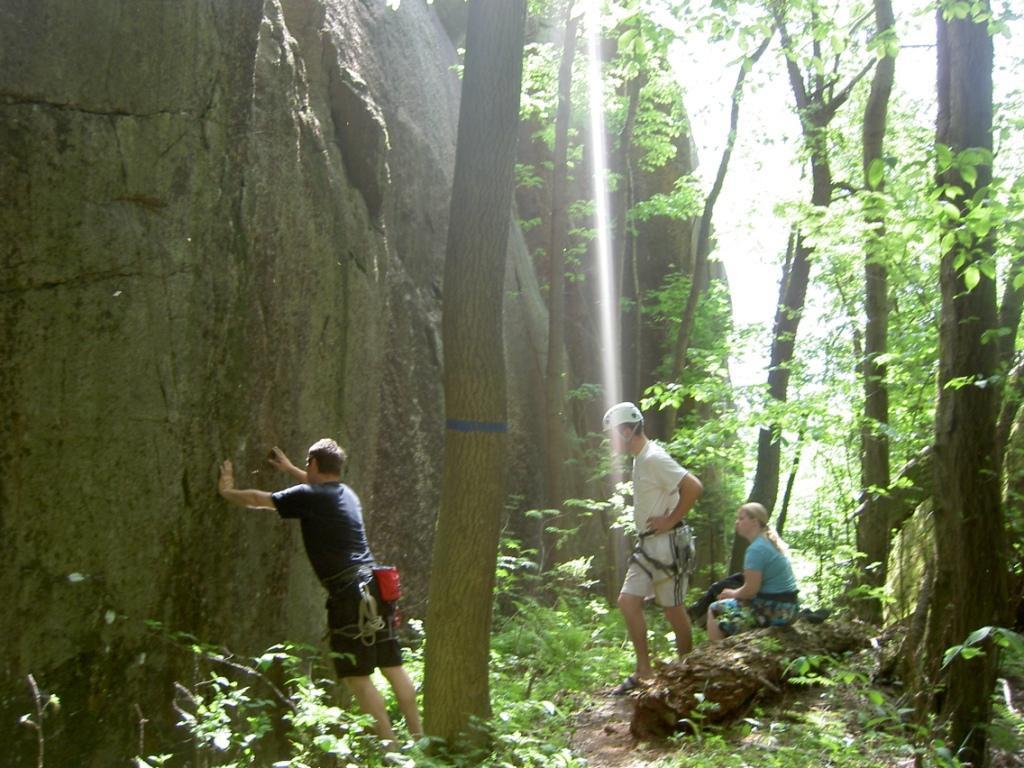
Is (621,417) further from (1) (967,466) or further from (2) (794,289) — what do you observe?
(2) (794,289)

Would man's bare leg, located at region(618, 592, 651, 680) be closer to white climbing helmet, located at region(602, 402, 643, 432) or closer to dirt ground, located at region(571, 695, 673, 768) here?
dirt ground, located at region(571, 695, 673, 768)

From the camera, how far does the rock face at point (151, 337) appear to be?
5.21 metres

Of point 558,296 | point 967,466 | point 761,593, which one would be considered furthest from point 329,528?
point 558,296

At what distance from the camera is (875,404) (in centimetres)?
1299

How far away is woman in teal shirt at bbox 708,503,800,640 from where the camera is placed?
8969mm

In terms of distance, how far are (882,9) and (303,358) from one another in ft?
29.2

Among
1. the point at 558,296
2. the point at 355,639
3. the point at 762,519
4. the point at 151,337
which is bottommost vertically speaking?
the point at 355,639

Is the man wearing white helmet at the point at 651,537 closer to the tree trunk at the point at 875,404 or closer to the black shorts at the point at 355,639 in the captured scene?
the black shorts at the point at 355,639

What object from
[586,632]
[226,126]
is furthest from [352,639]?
[586,632]

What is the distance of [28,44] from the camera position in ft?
17.6

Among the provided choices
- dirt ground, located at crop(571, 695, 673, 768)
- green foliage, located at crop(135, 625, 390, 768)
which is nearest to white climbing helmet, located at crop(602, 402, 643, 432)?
dirt ground, located at crop(571, 695, 673, 768)

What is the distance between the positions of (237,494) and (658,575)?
13.1 feet

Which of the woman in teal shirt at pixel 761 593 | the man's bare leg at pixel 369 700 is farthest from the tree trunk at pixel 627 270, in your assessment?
the man's bare leg at pixel 369 700

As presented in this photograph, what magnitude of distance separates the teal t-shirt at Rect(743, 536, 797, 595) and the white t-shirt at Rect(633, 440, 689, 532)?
94cm
